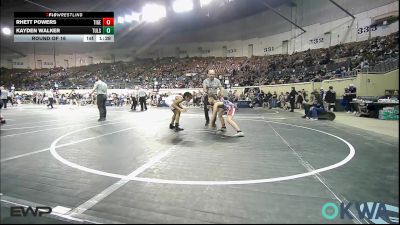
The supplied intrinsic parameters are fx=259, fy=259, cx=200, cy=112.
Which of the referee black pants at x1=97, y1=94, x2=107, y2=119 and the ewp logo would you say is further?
the referee black pants at x1=97, y1=94, x2=107, y2=119

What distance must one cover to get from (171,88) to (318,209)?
27.8 m

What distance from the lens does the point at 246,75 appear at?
2808 centimetres

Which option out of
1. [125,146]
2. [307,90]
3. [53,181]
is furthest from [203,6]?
[53,181]

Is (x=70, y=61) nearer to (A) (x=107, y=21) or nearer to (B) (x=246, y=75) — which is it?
(B) (x=246, y=75)

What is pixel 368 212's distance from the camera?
6.80 ft
